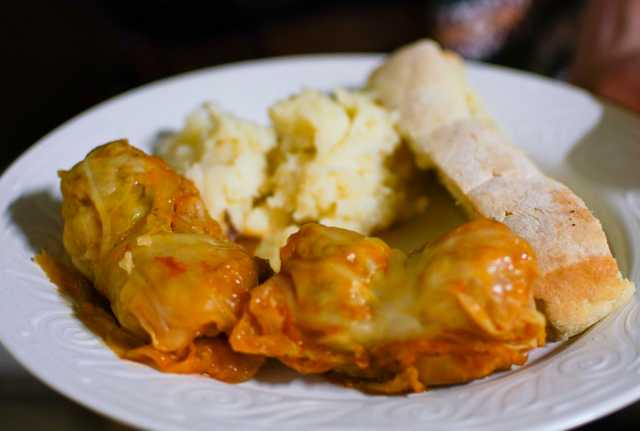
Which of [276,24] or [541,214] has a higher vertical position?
[541,214]

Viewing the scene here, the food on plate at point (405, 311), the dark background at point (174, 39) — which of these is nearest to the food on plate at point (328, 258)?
the food on plate at point (405, 311)

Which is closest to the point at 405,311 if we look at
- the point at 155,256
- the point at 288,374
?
the point at 288,374

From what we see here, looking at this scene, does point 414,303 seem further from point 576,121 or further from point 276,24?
point 276,24

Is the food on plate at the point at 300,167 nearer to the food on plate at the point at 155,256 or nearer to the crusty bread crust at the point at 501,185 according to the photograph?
the crusty bread crust at the point at 501,185

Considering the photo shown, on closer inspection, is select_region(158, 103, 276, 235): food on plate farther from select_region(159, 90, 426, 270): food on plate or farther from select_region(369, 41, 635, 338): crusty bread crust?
select_region(369, 41, 635, 338): crusty bread crust

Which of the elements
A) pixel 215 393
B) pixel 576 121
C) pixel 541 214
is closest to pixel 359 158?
pixel 541 214

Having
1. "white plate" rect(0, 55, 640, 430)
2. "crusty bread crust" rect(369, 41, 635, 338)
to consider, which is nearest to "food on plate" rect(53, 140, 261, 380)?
"white plate" rect(0, 55, 640, 430)
